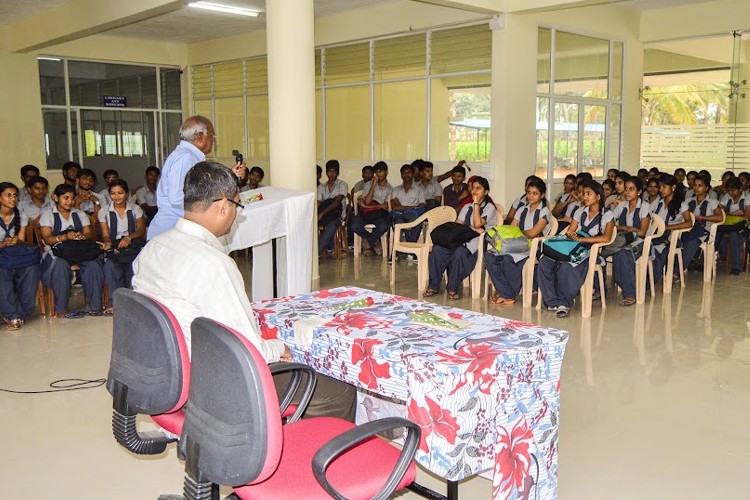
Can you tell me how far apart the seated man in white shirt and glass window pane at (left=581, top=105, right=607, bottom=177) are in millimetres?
9450

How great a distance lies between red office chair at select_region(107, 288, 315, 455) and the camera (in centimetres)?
222

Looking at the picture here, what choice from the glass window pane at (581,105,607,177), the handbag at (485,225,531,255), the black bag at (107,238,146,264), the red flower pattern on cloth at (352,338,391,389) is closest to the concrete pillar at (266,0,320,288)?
the black bag at (107,238,146,264)

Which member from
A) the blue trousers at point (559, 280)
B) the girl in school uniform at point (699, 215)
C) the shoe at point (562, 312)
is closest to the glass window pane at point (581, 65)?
the girl in school uniform at point (699, 215)

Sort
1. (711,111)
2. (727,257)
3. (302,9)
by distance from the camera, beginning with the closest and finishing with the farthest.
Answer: (302,9), (727,257), (711,111)

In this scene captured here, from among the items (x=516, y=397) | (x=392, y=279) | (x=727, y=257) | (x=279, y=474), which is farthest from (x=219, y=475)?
(x=727, y=257)

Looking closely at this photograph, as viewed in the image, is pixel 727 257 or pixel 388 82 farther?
pixel 388 82

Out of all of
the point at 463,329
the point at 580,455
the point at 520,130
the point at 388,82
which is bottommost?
the point at 580,455

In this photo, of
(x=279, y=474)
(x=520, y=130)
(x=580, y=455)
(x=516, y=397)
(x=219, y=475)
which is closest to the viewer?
(x=219, y=475)

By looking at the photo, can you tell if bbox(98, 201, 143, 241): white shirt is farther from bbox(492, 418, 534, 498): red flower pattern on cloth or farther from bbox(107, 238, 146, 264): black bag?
bbox(492, 418, 534, 498): red flower pattern on cloth

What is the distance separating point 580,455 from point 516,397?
1093 mm

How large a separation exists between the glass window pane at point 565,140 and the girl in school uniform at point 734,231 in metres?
2.45

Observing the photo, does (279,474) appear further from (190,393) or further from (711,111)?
(711,111)

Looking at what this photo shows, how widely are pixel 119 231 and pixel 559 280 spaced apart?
405 centimetres

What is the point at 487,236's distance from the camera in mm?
6762
